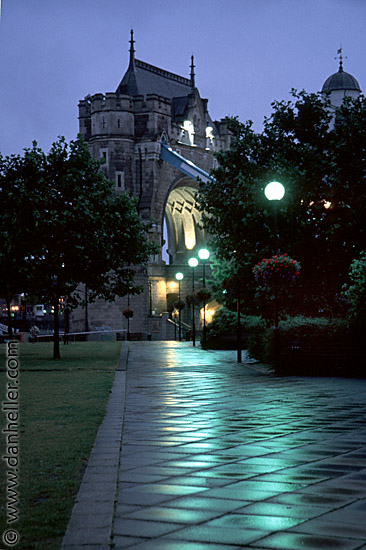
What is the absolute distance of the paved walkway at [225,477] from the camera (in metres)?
4.60

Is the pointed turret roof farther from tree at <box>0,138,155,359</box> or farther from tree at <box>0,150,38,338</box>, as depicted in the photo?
tree at <box>0,150,38,338</box>

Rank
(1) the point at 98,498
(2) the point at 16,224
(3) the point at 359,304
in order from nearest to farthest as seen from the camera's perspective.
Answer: (1) the point at 98,498
(3) the point at 359,304
(2) the point at 16,224

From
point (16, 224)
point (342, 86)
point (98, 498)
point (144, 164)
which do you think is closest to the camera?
point (98, 498)

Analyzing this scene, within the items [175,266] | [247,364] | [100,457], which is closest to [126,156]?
[175,266]

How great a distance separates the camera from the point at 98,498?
539 cm

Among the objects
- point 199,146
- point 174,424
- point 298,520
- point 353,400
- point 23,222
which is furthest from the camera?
point 199,146

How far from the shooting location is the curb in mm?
4406

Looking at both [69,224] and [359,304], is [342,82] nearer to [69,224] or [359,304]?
[69,224]

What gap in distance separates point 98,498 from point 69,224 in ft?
75.4

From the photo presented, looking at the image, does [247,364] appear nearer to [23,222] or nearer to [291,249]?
[291,249]

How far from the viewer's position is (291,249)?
2886 centimetres

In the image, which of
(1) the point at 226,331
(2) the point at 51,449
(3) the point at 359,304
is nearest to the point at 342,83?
(1) the point at 226,331

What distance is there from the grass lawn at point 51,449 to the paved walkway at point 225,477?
0.47 feet

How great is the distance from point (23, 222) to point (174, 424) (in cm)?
1907
